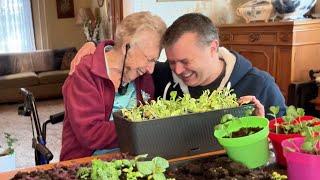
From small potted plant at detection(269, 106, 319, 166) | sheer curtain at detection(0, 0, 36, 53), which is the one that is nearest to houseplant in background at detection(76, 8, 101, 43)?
sheer curtain at detection(0, 0, 36, 53)

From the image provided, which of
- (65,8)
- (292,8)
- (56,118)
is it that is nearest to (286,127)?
(56,118)

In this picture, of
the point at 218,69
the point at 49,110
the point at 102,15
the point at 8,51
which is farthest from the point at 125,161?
the point at 8,51

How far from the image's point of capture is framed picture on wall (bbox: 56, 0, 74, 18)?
7436mm

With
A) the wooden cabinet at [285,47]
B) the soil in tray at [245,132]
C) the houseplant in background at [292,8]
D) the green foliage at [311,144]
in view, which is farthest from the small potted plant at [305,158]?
the houseplant in background at [292,8]

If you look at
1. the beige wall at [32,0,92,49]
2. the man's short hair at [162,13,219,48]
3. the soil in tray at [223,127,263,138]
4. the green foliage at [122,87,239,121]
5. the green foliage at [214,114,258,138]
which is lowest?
the beige wall at [32,0,92,49]

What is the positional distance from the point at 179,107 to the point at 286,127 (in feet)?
0.94

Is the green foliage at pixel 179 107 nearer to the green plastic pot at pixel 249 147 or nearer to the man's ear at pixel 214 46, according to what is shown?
the green plastic pot at pixel 249 147

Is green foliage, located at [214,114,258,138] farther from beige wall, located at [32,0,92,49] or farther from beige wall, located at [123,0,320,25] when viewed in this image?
beige wall, located at [32,0,92,49]

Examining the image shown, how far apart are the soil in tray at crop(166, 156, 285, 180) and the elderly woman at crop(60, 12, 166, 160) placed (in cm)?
43

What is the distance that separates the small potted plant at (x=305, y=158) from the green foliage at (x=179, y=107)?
10.6 inches

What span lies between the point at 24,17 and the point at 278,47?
569 centimetres

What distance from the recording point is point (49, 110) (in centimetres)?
558

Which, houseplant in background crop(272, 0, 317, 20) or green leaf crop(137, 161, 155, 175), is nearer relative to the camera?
green leaf crop(137, 161, 155, 175)

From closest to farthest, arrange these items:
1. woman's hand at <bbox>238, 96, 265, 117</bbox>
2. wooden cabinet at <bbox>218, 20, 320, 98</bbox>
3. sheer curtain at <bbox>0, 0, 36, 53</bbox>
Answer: woman's hand at <bbox>238, 96, 265, 117</bbox> → wooden cabinet at <bbox>218, 20, 320, 98</bbox> → sheer curtain at <bbox>0, 0, 36, 53</bbox>
